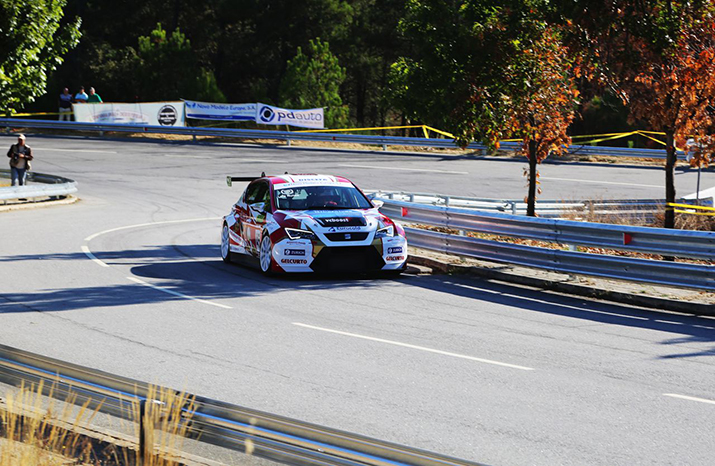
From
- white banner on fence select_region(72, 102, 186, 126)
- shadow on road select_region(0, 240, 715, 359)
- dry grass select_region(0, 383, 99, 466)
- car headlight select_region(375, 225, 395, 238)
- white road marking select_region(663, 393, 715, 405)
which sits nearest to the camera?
dry grass select_region(0, 383, 99, 466)

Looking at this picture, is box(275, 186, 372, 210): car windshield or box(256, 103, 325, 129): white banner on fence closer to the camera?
box(275, 186, 372, 210): car windshield

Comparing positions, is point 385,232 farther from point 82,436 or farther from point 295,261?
point 82,436

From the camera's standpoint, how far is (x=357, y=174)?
32.2 m

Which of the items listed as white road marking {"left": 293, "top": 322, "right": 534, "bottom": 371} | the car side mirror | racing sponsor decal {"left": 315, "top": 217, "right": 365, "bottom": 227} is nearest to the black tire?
the car side mirror

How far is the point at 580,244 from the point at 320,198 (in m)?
4.35

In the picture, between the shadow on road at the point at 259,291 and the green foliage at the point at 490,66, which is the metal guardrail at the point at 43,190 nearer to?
the shadow on road at the point at 259,291

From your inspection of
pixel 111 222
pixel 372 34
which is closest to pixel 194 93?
pixel 372 34

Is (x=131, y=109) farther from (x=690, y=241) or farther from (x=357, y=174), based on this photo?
(x=690, y=241)

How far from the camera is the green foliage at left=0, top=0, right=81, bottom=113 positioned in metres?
24.9

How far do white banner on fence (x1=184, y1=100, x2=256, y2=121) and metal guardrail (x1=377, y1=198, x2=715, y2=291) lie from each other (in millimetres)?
28021

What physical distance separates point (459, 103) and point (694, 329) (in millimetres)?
7718

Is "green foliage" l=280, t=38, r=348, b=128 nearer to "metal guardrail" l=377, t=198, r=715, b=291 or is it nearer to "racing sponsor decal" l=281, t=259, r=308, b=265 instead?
"metal guardrail" l=377, t=198, r=715, b=291

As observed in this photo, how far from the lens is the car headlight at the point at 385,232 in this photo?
14.4 metres

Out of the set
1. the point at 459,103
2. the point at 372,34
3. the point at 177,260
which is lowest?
the point at 177,260
